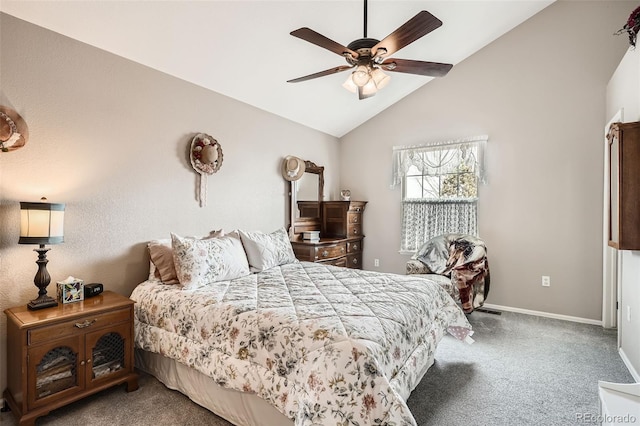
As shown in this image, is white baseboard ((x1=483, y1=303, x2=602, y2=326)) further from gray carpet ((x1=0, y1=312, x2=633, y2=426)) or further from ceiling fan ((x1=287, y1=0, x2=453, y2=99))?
ceiling fan ((x1=287, y1=0, x2=453, y2=99))

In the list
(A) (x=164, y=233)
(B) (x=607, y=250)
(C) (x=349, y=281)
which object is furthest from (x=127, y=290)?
(B) (x=607, y=250)

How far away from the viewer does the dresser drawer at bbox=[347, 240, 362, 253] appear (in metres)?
4.75

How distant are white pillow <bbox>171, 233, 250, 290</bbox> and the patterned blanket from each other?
229 centimetres

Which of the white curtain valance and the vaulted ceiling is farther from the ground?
the vaulted ceiling

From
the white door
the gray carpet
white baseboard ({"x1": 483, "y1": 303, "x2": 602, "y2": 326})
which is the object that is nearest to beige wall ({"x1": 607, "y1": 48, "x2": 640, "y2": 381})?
the gray carpet

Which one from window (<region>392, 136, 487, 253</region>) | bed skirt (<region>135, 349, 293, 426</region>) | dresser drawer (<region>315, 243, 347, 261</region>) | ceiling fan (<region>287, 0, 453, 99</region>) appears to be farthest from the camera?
window (<region>392, 136, 487, 253</region>)

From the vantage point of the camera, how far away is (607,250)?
340cm

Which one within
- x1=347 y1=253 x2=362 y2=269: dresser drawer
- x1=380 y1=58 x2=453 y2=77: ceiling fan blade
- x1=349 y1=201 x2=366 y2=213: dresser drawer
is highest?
x1=380 y1=58 x2=453 y2=77: ceiling fan blade

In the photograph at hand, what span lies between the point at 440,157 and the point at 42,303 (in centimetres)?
Answer: 443

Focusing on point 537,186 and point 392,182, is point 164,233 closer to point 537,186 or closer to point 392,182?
point 392,182

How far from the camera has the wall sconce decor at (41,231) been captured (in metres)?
1.94

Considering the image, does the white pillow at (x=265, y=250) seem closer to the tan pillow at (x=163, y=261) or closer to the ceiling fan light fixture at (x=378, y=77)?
the tan pillow at (x=163, y=261)

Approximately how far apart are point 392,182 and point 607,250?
2.58 m

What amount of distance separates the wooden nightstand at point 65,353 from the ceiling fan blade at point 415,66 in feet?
8.09
